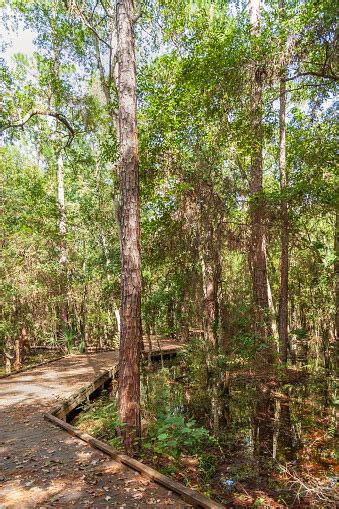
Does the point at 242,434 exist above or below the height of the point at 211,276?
below

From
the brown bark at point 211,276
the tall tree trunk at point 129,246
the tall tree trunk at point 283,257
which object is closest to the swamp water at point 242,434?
the tall tree trunk at point 129,246

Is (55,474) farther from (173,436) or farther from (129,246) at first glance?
(129,246)

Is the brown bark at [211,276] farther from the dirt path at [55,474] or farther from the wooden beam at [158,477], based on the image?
the wooden beam at [158,477]

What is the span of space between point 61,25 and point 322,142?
1250 centimetres

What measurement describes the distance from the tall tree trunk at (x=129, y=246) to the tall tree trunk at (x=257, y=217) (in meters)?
4.11

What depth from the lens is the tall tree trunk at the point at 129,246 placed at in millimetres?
5758

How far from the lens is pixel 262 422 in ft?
26.4

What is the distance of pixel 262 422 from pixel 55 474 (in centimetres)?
520

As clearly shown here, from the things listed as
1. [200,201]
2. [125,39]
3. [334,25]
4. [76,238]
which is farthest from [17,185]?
[334,25]

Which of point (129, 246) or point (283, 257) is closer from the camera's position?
point (129, 246)

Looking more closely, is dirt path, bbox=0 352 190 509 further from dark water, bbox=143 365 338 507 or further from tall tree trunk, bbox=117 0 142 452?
dark water, bbox=143 365 338 507

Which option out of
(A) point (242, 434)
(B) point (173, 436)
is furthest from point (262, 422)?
(B) point (173, 436)

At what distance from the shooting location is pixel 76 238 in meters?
18.0

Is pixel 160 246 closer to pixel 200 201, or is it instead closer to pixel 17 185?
pixel 200 201
